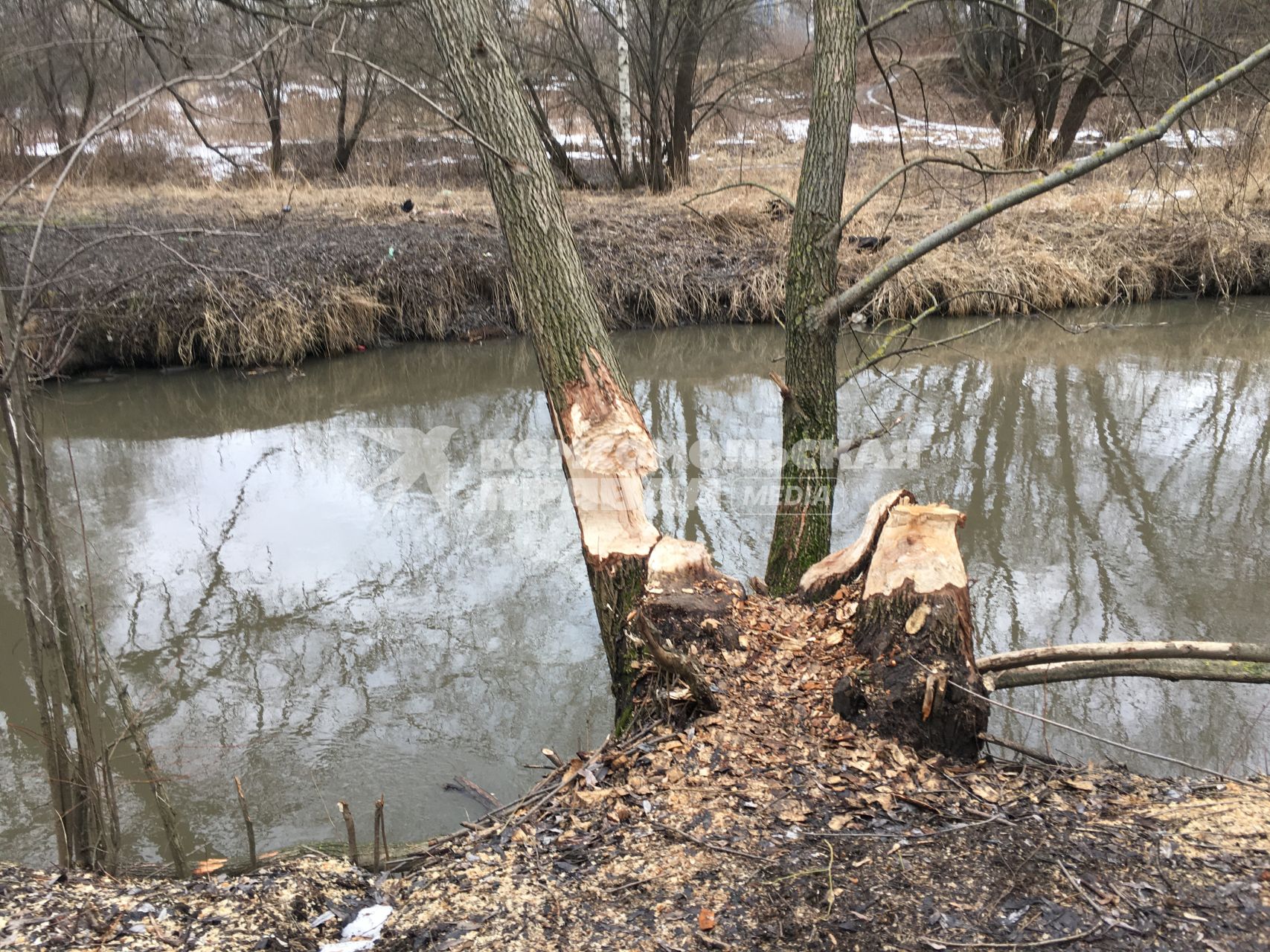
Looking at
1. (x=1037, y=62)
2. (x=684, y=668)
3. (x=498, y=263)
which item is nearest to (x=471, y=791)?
(x=684, y=668)

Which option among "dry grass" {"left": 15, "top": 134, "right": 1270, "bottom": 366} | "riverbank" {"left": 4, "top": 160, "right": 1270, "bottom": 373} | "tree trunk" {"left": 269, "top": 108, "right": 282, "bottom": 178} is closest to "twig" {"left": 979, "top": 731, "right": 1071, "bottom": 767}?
"dry grass" {"left": 15, "top": 134, "right": 1270, "bottom": 366}

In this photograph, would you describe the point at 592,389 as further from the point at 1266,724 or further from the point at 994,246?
the point at 994,246

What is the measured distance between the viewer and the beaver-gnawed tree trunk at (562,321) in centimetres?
328

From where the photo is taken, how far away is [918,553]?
8.96 feet

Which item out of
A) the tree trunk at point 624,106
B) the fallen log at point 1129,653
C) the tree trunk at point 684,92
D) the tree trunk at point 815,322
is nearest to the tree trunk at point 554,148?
the tree trunk at point 624,106

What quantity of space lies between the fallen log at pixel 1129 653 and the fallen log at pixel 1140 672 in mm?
32

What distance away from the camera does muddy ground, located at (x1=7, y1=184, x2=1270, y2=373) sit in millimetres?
8469

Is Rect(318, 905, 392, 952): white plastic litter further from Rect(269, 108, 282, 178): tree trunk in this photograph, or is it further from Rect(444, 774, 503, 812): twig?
Rect(269, 108, 282, 178): tree trunk

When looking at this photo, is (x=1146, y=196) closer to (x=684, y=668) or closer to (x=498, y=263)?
(x=498, y=263)

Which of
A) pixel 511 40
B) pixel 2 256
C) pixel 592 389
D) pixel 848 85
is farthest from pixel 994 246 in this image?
pixel 2 256

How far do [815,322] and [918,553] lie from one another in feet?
4.37

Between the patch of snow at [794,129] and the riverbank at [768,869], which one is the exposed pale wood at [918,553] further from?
the patch of snow at [794,129]

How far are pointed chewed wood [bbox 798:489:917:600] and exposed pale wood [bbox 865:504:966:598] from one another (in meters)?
0.08

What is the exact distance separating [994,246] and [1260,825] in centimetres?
957
